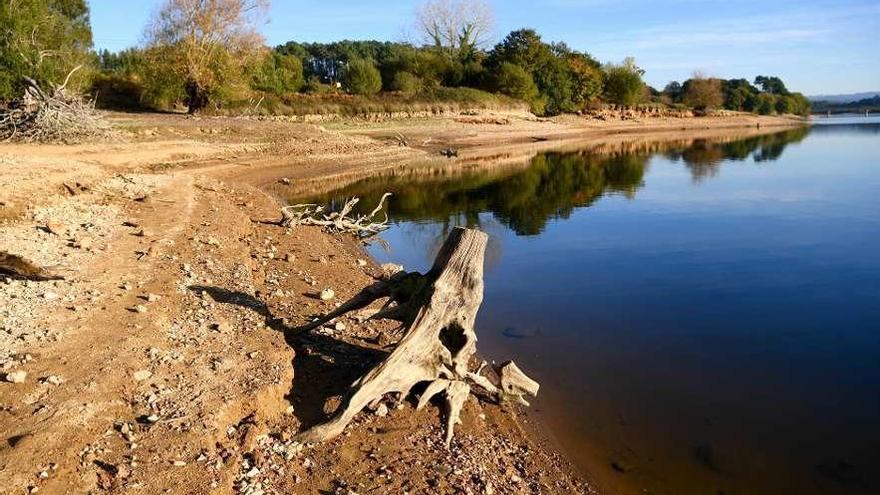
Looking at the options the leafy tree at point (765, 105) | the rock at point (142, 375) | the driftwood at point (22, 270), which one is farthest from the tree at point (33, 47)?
the leafy tree at point (765, 105)

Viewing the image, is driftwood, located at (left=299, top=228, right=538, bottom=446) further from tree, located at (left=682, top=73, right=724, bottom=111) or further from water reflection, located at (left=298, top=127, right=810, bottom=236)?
tree, located at (left=682, top=73, right=724, bottom=111)

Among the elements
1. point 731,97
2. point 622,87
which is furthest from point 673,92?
point 622,87

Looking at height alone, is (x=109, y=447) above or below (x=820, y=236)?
above

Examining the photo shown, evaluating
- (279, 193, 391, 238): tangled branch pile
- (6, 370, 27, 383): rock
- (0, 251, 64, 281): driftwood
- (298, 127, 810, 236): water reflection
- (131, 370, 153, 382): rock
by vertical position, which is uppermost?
(0, 251, 64, 281): driftwood

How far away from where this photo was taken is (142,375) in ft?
18.3

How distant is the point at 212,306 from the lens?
746 cm

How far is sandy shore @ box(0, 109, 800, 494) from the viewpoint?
4.70 meters

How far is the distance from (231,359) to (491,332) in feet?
14.0

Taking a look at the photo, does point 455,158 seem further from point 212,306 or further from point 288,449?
point 288,449

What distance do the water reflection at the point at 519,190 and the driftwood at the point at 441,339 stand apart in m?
11.0

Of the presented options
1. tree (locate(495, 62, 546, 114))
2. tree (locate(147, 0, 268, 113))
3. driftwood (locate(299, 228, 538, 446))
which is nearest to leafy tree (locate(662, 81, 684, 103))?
tree (locate(495, 62, 546, 114))

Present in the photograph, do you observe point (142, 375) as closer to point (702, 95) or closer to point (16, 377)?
point (16, 377)

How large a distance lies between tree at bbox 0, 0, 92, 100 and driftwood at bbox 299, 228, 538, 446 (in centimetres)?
2047

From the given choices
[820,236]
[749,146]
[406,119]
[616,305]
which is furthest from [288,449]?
[749,146]
